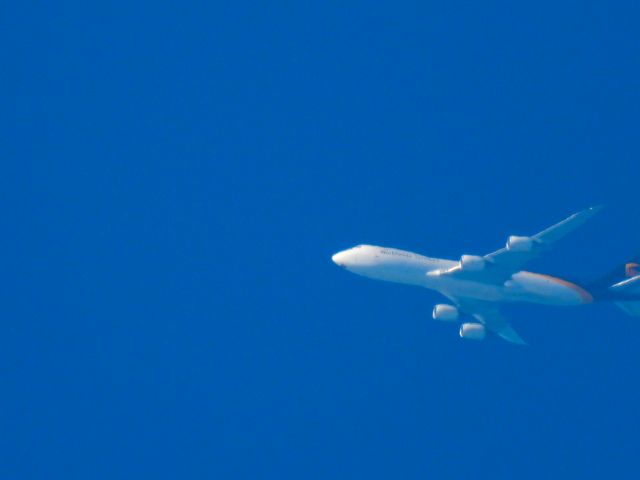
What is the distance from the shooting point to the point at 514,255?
56500 mm

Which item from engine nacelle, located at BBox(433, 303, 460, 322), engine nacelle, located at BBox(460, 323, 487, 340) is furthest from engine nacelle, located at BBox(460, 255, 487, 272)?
engine nacelle, located at BBox(460, 323, 487, 340)

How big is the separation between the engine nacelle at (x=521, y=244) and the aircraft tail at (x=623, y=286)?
297 inches

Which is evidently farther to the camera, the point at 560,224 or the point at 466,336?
the point at 466,336

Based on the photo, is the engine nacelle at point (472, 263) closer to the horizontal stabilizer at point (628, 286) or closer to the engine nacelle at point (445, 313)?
the engine nacelle at point (445, 313)

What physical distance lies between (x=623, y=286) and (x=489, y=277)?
30.5ft

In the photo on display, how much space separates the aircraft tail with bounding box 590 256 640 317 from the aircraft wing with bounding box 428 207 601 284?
644 centimetres

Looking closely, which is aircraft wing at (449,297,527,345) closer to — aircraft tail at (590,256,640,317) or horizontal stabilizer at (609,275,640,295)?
aircraft tail at (590,256,640,317)

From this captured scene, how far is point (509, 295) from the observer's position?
194ft

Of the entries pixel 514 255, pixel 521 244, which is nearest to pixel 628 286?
pixel 514 255

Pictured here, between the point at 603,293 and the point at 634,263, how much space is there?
3.03 metres

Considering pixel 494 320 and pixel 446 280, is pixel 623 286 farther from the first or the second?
pixel 446 280

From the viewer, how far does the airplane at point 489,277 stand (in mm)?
56375

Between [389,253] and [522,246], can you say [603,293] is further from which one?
[389,253]

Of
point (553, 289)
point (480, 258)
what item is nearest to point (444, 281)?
point (480, 258)
